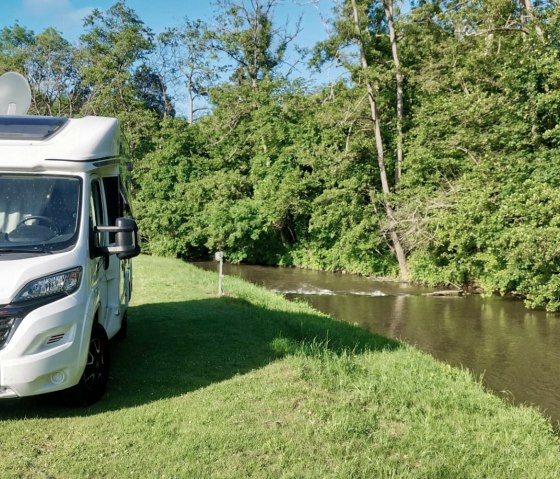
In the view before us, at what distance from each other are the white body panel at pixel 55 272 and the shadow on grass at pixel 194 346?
732 millimetres

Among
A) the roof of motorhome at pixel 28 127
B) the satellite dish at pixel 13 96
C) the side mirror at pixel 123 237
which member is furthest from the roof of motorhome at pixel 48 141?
the satellite dish at pixel 13 96

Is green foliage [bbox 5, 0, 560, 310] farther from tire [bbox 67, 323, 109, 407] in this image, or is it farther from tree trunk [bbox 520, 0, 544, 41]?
tire [bbox 67, 323, 109, 407]

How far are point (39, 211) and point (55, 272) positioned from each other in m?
0.87

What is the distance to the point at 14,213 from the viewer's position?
561 cm

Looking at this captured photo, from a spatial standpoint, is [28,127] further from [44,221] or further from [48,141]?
[44,221]

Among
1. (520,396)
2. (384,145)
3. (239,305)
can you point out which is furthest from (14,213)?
(384,145)

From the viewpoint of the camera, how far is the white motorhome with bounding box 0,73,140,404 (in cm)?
498

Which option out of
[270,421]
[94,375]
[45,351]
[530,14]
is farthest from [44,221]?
[530,14]

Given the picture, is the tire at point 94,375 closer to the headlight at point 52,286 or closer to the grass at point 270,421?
the grass at point 270,421

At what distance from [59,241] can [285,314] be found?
7308 millimetres

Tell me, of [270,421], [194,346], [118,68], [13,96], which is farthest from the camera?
[118,68]

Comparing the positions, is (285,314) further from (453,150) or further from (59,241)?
(453,150)

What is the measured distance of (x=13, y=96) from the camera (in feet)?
26.3

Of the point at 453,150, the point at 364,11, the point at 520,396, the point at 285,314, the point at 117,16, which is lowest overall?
the point at 520,396
